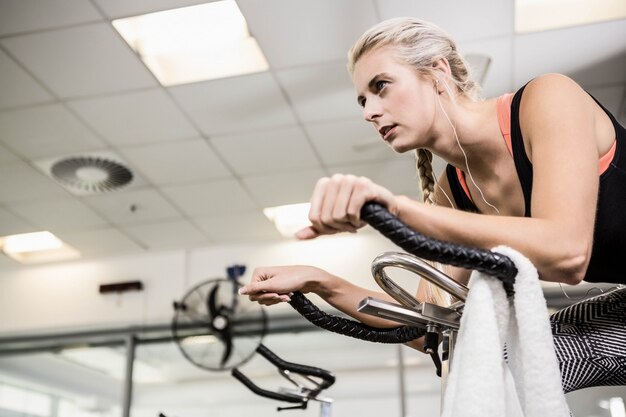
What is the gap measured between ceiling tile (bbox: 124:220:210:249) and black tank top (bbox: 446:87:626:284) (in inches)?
163

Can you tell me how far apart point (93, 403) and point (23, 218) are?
5.22 ft

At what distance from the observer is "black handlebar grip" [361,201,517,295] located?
68cm

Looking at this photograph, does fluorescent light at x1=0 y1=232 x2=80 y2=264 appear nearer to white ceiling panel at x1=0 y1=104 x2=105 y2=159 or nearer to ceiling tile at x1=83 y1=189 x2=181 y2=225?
ceiling tile at x1=83 y1=189 x2=181 y2=225

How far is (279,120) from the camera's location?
12.2ft

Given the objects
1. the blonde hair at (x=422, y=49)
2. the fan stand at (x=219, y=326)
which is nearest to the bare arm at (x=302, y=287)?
the blonde hair at (x=422, y=49)

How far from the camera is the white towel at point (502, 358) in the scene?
693 mm

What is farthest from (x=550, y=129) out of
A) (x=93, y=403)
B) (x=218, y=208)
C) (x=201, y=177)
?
(x=93, y=403)

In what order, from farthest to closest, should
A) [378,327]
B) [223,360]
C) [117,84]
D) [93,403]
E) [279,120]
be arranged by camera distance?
[93,403]
[223,360]
[279,120]
[117,84]
[378,327]

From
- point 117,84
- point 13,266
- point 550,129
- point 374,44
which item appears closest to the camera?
Result: point 550,129

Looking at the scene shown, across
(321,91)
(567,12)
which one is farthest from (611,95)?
(321,91)

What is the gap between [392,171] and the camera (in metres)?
4.34

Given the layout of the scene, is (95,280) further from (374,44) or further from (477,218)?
(477,218)

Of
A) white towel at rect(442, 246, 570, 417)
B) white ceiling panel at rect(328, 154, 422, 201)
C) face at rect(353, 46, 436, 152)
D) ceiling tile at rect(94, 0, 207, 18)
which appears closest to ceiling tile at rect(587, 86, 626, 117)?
white ceiling panel at rect(328, 154, 422, 201)

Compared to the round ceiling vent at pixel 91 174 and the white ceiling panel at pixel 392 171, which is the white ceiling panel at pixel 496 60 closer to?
the white ceiling panel at pixel 392 171
